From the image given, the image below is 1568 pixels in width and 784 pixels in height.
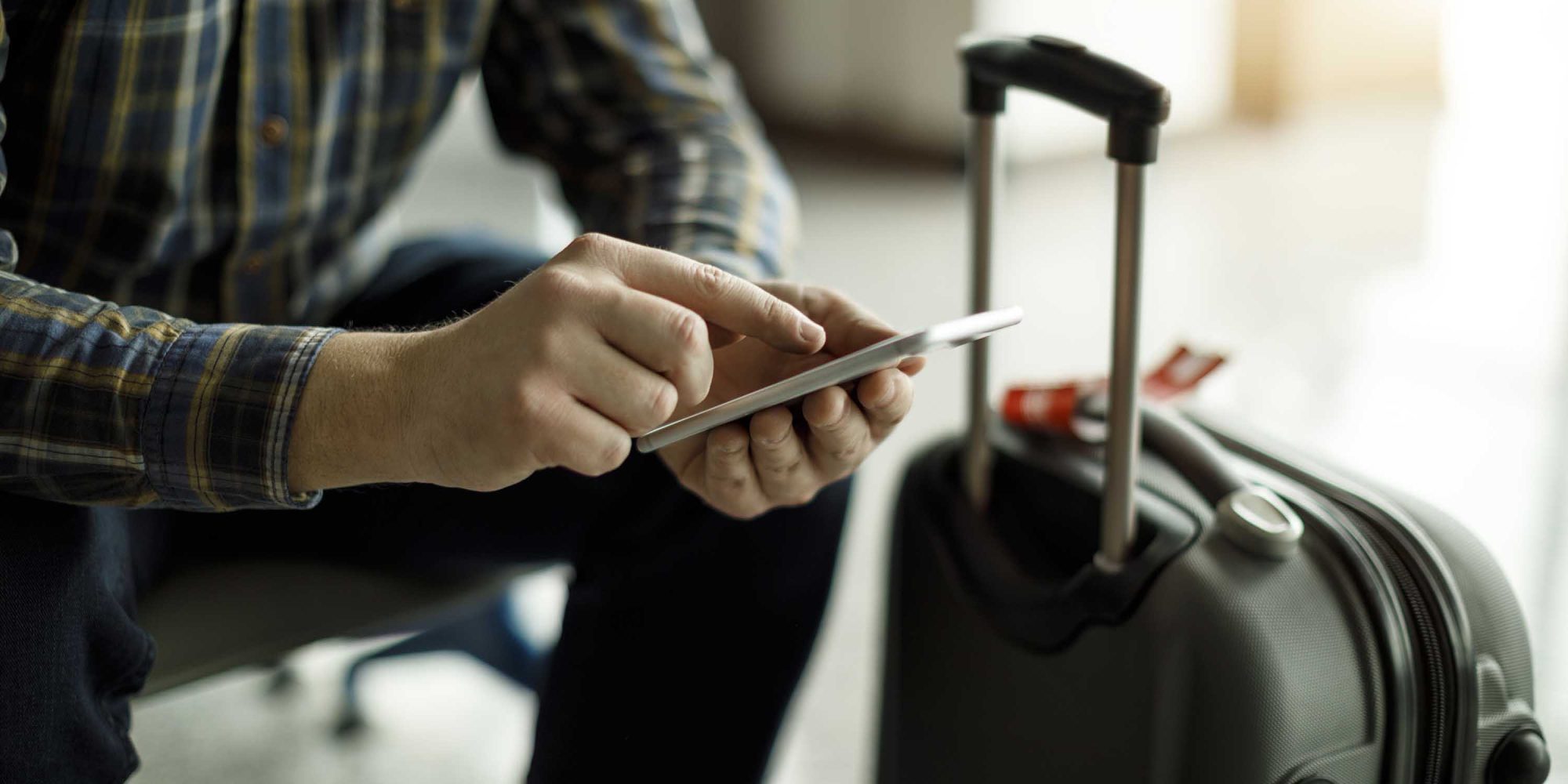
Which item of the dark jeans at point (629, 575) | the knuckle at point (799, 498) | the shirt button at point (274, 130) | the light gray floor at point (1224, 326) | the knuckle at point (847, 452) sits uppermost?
the shirt button at point (274, 130)

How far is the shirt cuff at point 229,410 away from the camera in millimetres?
649

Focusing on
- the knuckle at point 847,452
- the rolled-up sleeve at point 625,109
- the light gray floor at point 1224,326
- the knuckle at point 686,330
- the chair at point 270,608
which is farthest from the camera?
the light gray floor at point 1224,326

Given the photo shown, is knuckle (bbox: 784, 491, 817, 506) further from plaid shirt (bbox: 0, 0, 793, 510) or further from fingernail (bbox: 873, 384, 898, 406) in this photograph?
plaid shirt (bbox: 0, 0, 793, 510)

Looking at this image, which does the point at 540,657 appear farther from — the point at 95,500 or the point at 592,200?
the point at 95,500

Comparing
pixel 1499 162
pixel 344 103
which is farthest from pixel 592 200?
pixel 1499 162

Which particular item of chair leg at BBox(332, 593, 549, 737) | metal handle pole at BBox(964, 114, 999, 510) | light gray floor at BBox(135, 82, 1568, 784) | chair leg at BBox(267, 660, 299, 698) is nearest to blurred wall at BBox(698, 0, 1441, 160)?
light gray floor at BBox(135, 82, 1568, 784)

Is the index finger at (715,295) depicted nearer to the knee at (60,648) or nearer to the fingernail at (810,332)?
the fingernail at (810,332)

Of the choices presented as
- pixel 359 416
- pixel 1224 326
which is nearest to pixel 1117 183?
pixel 359 416

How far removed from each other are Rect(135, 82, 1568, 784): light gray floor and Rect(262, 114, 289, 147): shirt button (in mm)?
325

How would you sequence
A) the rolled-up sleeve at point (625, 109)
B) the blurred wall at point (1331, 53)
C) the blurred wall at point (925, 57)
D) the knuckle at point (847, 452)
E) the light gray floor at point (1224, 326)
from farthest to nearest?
the blurred wall at point (1331, 53) → the blurred wall at point (925, 57) → the light gray floor at point (1224, 326) → the rolled-up sleeve at point (625, 109) → the knuckle at point (847, 452)

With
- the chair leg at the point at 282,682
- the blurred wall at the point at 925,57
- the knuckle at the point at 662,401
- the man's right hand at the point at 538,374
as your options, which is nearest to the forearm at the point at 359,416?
the man's right hand at the point at 538,374

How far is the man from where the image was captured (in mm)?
627

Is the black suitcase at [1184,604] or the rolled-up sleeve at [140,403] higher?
the rolled-up sleeve at [140,403]

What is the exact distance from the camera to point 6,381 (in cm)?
66
